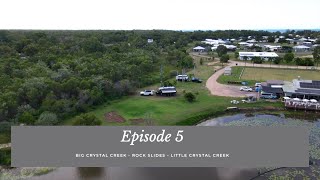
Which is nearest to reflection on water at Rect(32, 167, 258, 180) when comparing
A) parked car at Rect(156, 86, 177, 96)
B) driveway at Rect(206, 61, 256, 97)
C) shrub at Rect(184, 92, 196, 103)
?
Answer: shrub at Rect(184, 92, 196, 103)

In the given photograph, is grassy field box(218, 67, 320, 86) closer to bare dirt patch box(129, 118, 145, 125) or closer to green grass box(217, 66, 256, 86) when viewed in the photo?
green grass box(217, 66, 256, 86)

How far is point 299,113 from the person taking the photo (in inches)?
1276

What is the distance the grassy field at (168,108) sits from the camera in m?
30.0

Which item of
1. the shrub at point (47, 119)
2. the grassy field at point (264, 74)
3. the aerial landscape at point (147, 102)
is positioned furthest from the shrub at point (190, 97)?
the shrub at point (47, 119)

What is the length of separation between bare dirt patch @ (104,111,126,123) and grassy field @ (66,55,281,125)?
31cm

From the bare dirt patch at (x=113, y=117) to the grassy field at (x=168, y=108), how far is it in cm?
31

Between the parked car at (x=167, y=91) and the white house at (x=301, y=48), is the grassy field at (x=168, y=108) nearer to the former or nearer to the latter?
the parked car at (x=167, y=91)

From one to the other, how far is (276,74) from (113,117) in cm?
2998

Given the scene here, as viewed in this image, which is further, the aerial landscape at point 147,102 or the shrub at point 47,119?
the shrub at point 47,119

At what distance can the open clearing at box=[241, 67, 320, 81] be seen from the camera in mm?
46156

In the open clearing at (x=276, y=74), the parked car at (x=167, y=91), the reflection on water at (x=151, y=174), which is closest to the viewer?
the reflection on water at (x=151, y=174)

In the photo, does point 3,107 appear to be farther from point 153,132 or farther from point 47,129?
point 153,132

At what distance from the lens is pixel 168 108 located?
32844mm

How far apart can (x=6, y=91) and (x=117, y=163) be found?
796 inches
